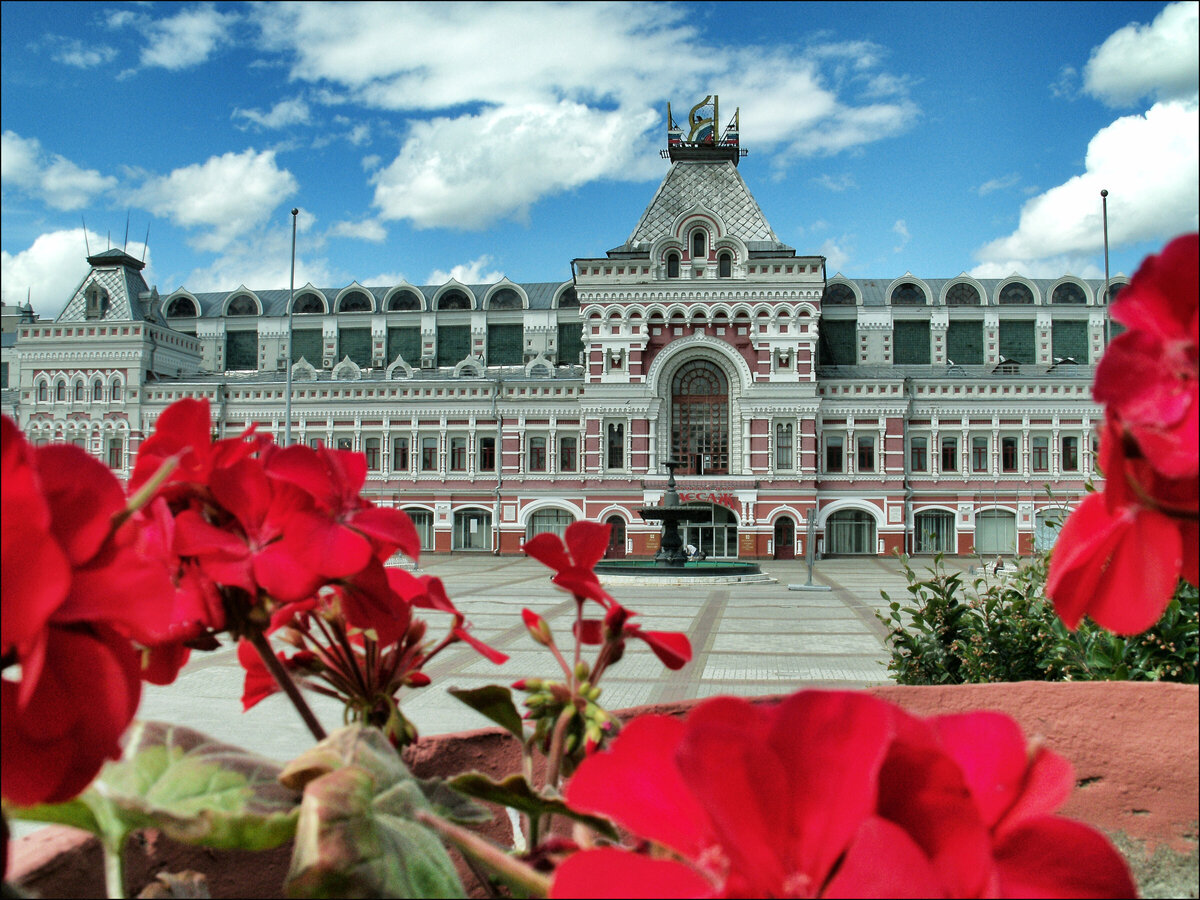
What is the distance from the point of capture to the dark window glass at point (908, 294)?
32.4 metres

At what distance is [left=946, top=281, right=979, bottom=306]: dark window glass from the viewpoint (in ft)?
106

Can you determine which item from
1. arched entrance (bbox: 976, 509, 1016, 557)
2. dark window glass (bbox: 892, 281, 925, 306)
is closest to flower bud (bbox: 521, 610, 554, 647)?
arched entrance (bbox: 976, 509, 1016, 557)

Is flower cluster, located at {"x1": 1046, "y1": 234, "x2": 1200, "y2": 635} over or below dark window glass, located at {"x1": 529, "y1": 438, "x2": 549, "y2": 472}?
below

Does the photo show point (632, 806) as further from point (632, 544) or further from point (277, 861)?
point (632, 544)

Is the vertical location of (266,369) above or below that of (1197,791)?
above

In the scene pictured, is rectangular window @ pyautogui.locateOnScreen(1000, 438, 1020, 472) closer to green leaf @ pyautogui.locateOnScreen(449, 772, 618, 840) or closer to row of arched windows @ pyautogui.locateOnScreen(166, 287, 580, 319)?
row of arched windows @ pyautogui.locateOnScreen(166, 287, 580, 319)

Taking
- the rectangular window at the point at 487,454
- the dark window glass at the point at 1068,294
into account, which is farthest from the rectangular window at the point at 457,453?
the dark window glass at the point at 1068,294

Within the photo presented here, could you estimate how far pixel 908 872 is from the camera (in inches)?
15.6

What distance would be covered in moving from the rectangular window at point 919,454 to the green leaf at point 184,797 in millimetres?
28065

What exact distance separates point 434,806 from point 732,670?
25.4 feet

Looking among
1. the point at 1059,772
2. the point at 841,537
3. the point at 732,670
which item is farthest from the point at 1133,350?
the point at 841,537

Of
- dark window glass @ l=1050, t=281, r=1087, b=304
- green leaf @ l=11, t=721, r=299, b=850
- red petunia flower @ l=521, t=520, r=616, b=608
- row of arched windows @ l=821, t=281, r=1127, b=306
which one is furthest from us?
row of arched windows @ l=821, t=281, r=1127, b=306

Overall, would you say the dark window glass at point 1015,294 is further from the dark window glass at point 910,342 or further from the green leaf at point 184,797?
the green leaf at point 184,797

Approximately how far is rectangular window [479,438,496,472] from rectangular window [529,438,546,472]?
130cm
